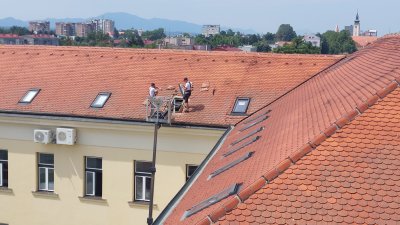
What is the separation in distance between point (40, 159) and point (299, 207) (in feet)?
47.4

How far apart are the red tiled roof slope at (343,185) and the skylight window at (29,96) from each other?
14.0m

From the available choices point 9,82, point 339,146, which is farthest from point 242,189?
point 9,82

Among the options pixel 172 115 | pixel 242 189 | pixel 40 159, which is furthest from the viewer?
pixel 40 159

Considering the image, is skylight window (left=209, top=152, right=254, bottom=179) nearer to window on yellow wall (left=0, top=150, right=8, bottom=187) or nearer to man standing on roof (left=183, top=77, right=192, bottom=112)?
man standing on roof (left=183, top=77, right=192, bottom=112)

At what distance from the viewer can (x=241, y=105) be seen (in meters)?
18.1

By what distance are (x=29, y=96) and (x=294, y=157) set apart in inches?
557

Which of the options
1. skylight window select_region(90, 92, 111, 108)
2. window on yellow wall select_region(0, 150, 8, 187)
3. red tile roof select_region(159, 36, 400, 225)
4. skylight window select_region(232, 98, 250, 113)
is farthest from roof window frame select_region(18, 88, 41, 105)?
red tile roof select_region(159, 36, 400, 225)

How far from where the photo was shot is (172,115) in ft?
59.6

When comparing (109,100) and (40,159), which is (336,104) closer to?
(109,100)

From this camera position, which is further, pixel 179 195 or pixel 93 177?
pixel 93 177

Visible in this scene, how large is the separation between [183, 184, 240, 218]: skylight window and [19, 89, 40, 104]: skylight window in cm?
1205

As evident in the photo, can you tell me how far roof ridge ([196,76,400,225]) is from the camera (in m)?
7.07

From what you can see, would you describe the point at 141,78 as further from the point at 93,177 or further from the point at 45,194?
the point at 45,194

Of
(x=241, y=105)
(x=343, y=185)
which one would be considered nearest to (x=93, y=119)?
(x=241, y=105)
